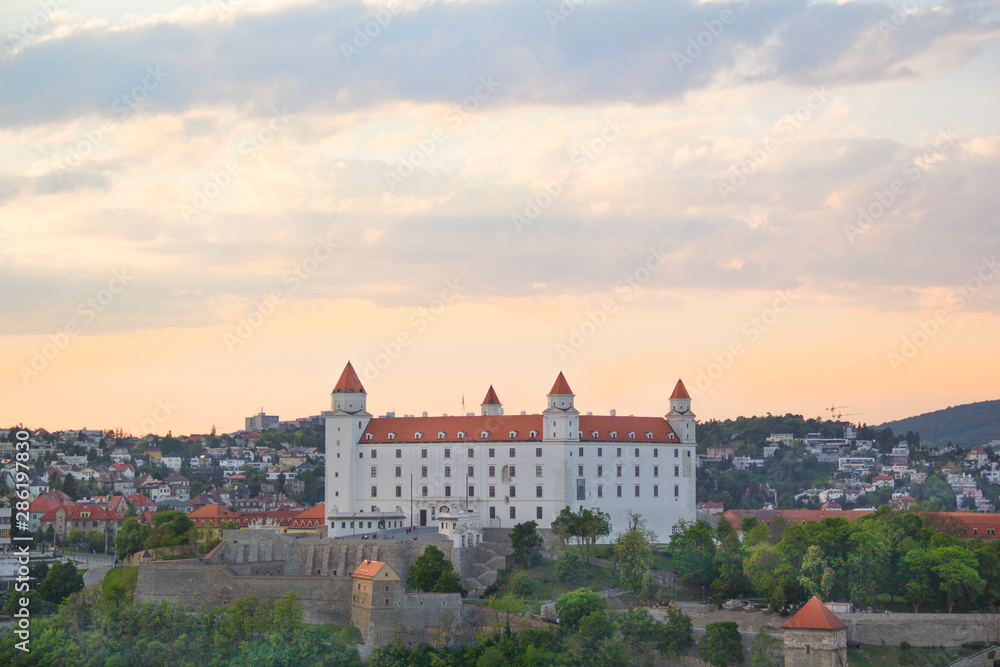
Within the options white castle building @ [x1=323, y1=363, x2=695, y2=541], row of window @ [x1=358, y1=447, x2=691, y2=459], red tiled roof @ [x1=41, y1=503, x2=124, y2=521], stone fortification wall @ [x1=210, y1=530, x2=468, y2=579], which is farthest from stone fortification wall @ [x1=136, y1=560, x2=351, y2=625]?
red tiled roof @ [x1=41, y1=503, x2=124, y2=521]

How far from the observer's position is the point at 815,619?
56.9 m

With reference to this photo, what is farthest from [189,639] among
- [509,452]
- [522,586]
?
[509,452]

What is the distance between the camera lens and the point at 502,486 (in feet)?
260

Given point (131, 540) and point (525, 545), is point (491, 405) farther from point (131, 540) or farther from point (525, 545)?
point (131, 540)

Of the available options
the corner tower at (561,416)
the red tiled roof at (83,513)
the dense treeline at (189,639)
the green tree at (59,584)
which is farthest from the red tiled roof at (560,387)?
the red tiled roof at (83,513)

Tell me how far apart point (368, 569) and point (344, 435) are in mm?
19620

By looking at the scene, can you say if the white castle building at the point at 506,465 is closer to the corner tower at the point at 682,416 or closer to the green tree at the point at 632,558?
the corner tower at the point at 682,416

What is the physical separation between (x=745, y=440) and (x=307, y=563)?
127 meters

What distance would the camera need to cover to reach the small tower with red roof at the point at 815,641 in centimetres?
5650

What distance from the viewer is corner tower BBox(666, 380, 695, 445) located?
83562 millimetres

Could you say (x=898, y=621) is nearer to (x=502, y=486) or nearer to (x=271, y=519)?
(x=502, y=486)

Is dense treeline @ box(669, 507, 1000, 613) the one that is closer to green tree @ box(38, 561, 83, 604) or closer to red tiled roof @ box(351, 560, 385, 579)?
red tiled roof @ box(351, 560, 385, 579)

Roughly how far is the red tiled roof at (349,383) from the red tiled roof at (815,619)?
34970mm

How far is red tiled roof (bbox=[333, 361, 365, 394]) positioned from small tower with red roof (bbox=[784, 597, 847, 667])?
3517 cm
